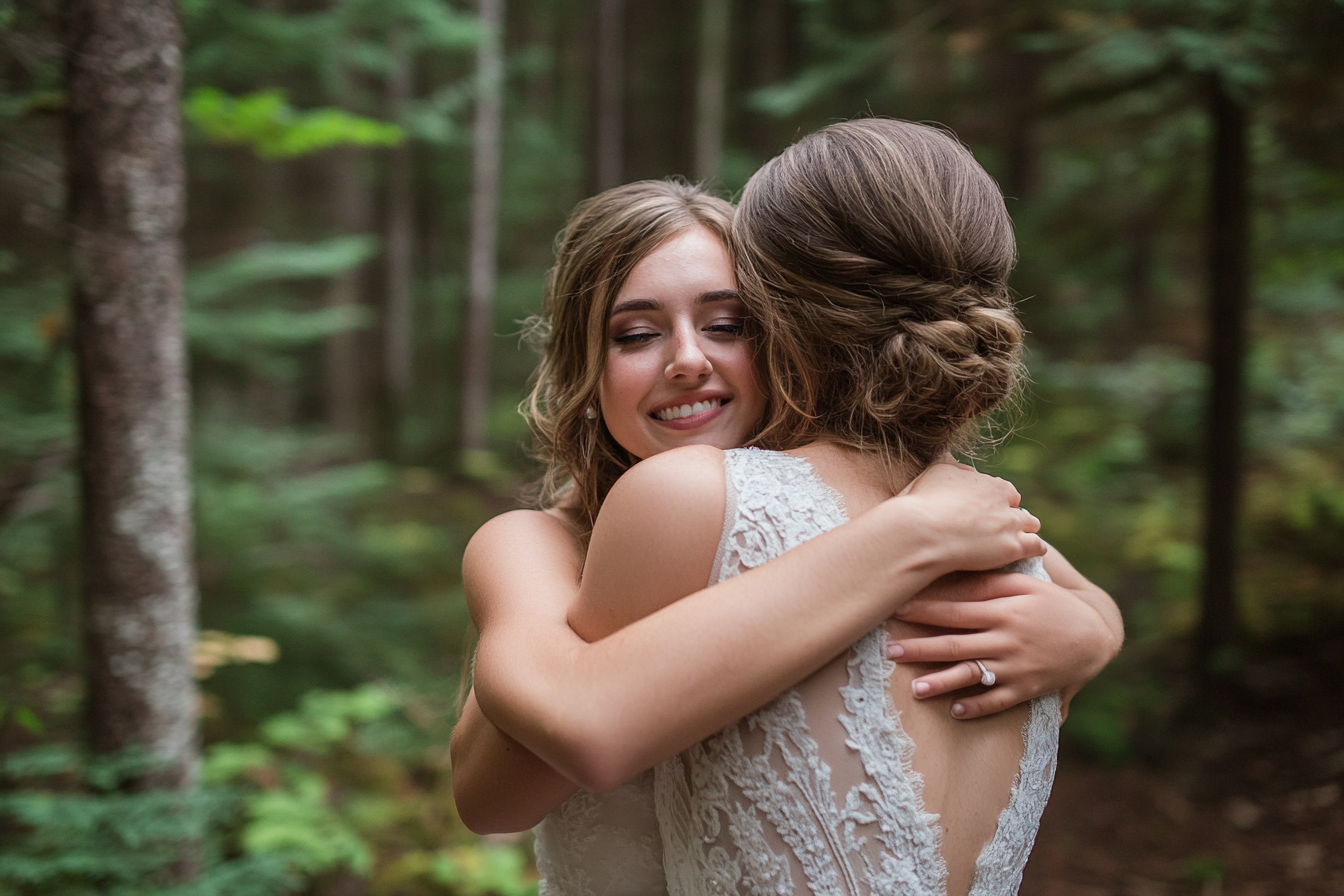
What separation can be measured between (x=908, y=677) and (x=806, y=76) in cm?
495

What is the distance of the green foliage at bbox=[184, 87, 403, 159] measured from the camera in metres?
3.53

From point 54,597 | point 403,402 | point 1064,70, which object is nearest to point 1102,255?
point 1064,70

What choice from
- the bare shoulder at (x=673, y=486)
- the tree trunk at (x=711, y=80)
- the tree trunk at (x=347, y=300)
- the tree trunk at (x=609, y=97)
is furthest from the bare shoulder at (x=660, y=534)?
the tree trunk at (x=347, y=300)

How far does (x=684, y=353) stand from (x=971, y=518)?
2.09ft

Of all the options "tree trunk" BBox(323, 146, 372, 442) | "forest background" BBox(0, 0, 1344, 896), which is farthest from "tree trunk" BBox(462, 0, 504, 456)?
"forest background" BBox(0, 0, 1344, 896)

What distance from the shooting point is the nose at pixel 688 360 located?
1.67 meters

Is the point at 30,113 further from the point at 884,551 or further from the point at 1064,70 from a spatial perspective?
the point at 1064,70

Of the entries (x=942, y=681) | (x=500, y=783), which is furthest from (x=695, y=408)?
(x=500, y=783)

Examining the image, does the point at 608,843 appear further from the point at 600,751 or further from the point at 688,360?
the point at 688,360

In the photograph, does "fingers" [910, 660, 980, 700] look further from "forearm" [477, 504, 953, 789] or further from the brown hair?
the brown hair

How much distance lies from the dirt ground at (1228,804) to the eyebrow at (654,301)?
4.60 meters

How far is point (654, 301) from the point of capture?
175 centimetres

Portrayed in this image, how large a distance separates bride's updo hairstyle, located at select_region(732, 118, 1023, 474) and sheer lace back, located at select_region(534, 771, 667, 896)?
34.4 inches

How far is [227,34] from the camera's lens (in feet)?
15.9
